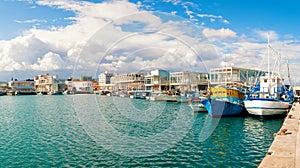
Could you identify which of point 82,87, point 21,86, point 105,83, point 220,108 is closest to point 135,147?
point 220,108

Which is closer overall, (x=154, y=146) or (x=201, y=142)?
(x=154, y=146)

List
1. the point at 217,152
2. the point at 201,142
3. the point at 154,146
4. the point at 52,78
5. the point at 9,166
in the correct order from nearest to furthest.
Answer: the point at 9,166, the point at 217,152, the point at 154,146, the point at 201,142, the point at 52,78

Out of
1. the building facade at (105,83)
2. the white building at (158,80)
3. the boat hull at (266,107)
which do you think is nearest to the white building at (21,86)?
the building facade at (105,83)

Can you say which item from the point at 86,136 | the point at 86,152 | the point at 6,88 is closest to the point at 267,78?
the point at 86,136

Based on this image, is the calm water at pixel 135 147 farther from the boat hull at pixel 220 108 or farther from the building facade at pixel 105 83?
the building facade at pixel 105 83

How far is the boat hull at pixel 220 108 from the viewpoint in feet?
108

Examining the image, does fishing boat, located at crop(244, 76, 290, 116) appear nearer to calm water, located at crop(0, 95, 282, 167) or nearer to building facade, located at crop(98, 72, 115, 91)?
calm water, located at crop(0, 95, 282, 167)

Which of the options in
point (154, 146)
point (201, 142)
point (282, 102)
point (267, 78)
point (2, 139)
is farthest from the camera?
point (267, 78)

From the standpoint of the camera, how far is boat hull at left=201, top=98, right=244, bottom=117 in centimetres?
3300

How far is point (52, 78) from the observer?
598 ft

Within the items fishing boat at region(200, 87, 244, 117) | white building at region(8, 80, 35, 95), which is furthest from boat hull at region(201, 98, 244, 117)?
white building at region(8, 80, 35, 95)

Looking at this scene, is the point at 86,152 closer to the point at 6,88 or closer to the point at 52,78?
the point at 52,78

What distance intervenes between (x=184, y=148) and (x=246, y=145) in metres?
4.47

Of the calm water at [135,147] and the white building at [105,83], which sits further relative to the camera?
the white building at [105,83]
